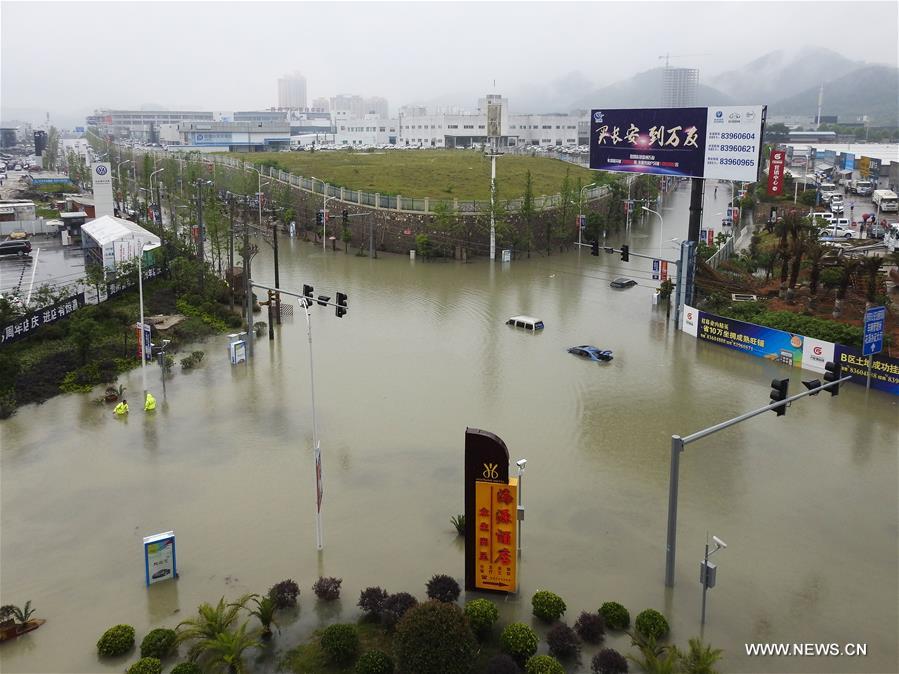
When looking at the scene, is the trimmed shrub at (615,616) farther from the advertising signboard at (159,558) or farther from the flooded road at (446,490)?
the advertising signboard at (159,558)

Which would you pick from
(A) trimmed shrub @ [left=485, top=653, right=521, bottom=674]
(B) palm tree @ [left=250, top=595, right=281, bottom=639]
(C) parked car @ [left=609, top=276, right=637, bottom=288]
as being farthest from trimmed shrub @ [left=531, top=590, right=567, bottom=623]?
(C) parked car @ [left=609, top=276, right=637, bottom=288]

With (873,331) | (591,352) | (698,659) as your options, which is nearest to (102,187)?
(591,352)

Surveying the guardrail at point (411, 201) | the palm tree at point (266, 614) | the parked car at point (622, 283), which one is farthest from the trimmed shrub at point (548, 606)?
the guardrail at point (411, 201)

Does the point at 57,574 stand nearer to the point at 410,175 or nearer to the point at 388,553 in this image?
the point at 388,553

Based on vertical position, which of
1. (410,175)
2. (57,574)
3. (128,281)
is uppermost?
(410,175)

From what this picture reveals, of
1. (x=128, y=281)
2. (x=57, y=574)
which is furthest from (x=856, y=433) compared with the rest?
(x=128, y=281)

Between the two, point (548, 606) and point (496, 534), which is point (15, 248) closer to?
point (496, 534)
